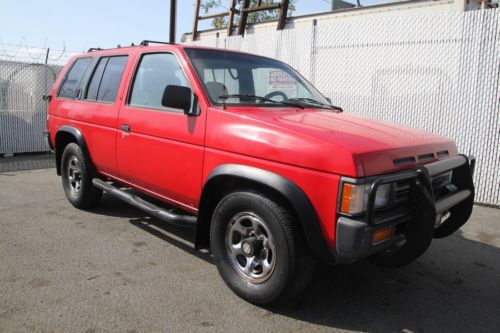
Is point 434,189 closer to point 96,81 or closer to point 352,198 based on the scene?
point 352,198

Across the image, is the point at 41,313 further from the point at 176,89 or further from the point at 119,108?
the point at 119,108

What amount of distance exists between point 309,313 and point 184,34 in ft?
36.8

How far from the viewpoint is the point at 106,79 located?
4816 mm

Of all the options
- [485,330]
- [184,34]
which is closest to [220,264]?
[485,330]

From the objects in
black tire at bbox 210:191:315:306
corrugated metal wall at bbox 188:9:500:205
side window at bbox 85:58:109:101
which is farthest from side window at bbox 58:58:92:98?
corrugated metal wall at bbox 188:9:500:205

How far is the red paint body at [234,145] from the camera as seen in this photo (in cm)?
268

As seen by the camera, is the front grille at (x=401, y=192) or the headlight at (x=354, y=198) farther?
the front grille at (x=401, y=192)

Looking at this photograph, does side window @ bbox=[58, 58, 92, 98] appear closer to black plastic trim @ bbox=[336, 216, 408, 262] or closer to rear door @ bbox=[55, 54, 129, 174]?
rear door @ bbox=[55, 54, 129, 174]

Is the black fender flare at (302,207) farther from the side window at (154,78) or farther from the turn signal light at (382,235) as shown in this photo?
the side window at (154,78)

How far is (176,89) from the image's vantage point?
3.38 m

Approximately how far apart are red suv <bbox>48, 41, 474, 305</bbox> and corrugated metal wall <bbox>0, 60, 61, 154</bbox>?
240 inches

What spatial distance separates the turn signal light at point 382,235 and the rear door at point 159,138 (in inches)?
58.0

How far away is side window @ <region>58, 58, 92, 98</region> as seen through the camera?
532 cm

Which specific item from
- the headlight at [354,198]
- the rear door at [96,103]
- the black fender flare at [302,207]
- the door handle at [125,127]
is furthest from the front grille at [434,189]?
the rear door at [96,103]
